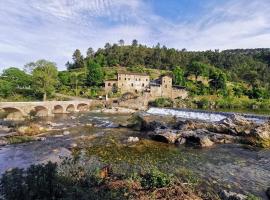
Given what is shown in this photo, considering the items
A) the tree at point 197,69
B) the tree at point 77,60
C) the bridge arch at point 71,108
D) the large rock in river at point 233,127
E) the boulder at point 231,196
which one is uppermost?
the tree at point 77,60

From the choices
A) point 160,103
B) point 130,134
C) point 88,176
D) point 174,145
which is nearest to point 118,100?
point 160,103

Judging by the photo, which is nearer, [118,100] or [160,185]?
[160,185]

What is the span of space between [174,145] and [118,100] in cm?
5733

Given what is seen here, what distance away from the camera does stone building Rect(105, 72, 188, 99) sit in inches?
4134

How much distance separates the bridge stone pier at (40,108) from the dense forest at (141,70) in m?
12.2

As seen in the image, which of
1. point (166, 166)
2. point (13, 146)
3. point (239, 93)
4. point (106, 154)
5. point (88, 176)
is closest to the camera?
point (88, 176)

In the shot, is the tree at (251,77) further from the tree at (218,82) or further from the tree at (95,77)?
the tree at (95,77)

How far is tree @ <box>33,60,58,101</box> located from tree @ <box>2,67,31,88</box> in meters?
8.17

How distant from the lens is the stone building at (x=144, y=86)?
10500 centimetres

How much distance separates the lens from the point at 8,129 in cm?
4366

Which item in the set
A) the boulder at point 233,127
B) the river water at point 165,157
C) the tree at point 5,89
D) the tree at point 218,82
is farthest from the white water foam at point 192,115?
the tree at point 218,82

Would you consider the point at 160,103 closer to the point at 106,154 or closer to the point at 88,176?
the point at 106,154

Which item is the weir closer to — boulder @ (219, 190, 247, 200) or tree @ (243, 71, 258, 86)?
boulder @ (219, 190, 247, 200)

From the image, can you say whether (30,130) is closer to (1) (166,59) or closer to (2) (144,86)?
(2) (144,86)
